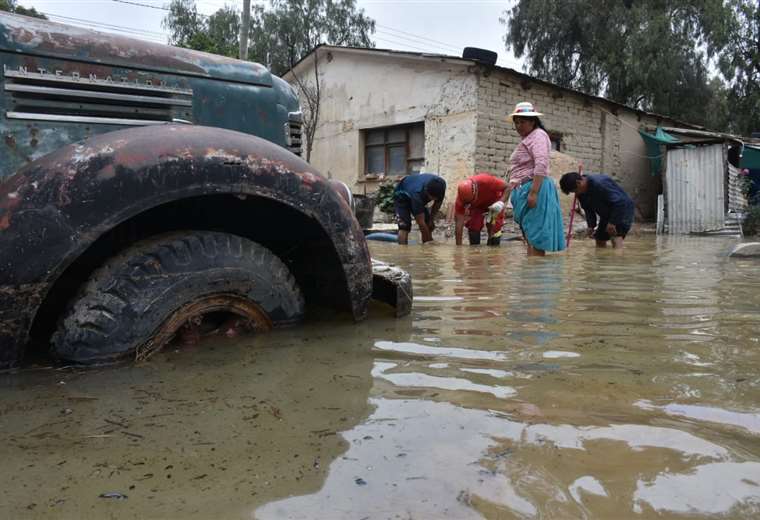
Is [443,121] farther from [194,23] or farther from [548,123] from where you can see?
[194,23]

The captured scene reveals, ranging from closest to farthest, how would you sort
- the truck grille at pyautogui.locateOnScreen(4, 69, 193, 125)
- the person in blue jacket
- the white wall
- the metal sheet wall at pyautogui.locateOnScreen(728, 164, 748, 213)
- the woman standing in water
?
the truck grille at pyautogui.locateOnScreen(4, 69, 193, 125), the woman standing in water, the person in blue jacket, the white wall, the metal sheet wall at pyautogui.locateOnScreen(728, 164, 748, 213)

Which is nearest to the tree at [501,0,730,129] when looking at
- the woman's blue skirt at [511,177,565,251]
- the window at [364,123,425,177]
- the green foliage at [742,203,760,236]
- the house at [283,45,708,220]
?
the house at [283,45,708,220]

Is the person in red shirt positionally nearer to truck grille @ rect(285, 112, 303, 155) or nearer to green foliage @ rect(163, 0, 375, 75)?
truck grille @ rect(285, 112, 303, 155)

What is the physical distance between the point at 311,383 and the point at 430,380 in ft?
1.14

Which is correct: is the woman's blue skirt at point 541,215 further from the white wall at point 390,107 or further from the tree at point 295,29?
the tree at point 295,29

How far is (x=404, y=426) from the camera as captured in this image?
134 centimetres

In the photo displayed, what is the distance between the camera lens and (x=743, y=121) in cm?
2130

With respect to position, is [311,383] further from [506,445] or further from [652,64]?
[652,64]

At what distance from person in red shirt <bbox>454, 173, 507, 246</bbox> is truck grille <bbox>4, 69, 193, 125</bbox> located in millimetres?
6569

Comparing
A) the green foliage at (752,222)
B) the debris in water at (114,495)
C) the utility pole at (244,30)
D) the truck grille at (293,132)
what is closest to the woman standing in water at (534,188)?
the truck grille at (293,132)

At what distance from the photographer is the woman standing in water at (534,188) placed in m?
5.78

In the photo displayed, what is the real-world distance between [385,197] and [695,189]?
7.39 metres

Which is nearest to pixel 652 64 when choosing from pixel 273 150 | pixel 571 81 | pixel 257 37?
pixel 571 81

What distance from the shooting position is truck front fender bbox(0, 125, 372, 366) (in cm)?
162
